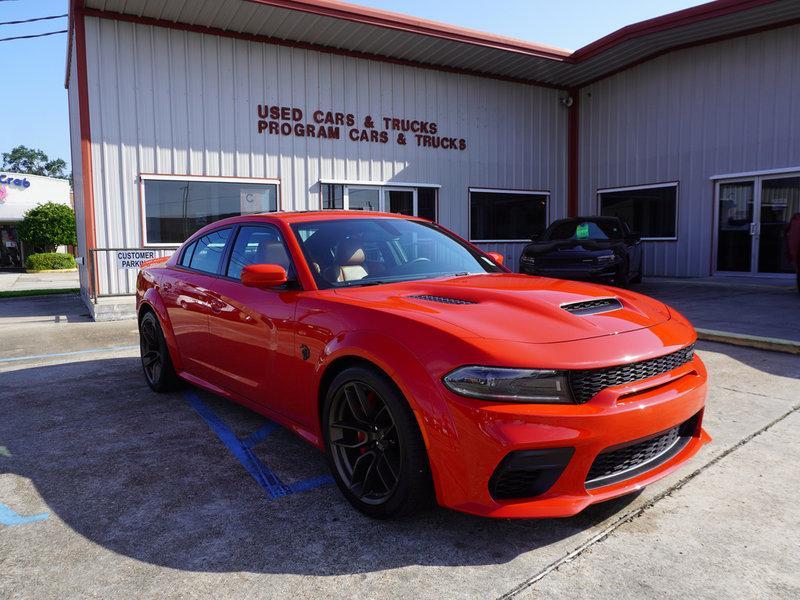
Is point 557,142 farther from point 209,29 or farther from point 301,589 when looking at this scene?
point 301,589

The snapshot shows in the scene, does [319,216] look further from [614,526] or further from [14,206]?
[14,206]

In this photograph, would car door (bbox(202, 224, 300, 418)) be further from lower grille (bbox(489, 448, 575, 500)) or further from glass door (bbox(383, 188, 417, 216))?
glass door (bbox(383, 188, 417, 216))

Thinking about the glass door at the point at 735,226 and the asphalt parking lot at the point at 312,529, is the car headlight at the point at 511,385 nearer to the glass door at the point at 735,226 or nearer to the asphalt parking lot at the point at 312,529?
the asphalt parking lot at the point at 312,529

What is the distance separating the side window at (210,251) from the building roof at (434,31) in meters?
7.50

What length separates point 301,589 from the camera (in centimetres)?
221

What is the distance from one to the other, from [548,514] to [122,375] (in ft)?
16.0

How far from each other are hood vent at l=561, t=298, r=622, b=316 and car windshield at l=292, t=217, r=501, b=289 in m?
0.98

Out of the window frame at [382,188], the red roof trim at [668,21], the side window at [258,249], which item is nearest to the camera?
the side window at [258,249]

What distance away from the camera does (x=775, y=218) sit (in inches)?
486

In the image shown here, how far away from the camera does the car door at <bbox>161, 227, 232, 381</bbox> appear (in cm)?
415

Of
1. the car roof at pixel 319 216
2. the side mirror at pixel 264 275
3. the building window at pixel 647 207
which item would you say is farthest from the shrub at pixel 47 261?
the side mirror at pixel 264 275

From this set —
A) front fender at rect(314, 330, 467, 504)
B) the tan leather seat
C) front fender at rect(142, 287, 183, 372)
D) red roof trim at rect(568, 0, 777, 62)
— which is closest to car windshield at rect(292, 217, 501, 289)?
the tan leather seat

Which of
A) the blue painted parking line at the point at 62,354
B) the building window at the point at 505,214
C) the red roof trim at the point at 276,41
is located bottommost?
the blue painted parking line at the point at 62,354

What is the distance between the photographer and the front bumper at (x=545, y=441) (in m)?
2.21
